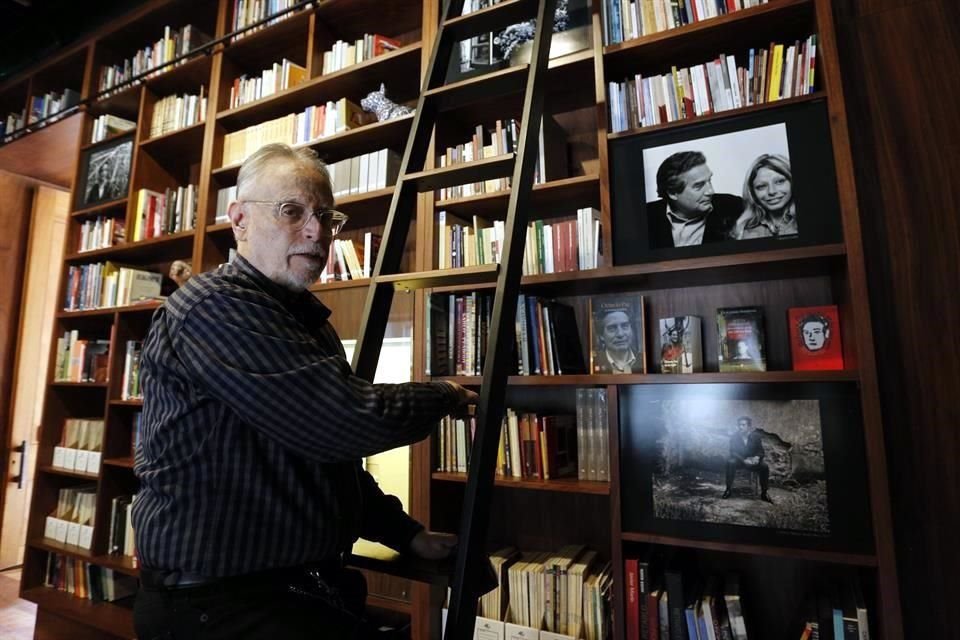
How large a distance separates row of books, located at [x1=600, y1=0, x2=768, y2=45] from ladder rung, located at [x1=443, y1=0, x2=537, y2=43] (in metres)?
0.36

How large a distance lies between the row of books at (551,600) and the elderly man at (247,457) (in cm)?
73

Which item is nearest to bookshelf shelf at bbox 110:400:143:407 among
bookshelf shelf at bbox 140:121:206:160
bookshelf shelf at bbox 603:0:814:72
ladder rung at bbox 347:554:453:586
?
bookshelf shelf at bbox 140:121:206:160

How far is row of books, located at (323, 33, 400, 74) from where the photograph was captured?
83.8 inches

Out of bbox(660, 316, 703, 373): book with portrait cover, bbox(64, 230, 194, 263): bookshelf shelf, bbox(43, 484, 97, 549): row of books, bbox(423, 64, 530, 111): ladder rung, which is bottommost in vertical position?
bbox(43, 484, 97, 549): row of books

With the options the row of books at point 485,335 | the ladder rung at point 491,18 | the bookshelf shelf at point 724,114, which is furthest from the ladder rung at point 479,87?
the row of books at point 485,335

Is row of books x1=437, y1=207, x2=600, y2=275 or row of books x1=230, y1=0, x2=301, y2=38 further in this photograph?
row of books x1=230, y1=0, x2=301, y2=38

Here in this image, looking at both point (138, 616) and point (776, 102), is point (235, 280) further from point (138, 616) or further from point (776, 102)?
point (776, 102)

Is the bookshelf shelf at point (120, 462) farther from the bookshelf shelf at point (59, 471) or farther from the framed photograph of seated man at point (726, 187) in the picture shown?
the framed photograph of seated man at point (726, 187)

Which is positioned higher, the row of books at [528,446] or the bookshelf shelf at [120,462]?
the row of books at [528,446]

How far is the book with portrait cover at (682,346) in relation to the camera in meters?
1.51

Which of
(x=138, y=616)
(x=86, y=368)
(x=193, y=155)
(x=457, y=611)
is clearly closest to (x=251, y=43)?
(x=193, y=155)

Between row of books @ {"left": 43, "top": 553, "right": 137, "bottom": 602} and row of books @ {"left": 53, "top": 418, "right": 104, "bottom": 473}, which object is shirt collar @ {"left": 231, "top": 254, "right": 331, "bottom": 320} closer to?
row of books @ {"left": 53, "top": 418, "right": 104, "bottom": 473}

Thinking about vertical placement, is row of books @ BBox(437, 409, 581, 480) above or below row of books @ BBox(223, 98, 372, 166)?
below

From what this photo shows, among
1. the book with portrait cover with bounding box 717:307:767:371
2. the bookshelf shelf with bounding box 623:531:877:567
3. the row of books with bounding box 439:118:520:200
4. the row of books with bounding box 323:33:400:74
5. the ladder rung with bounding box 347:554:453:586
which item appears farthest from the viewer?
the row of books with bounding box 323:33:400:74
